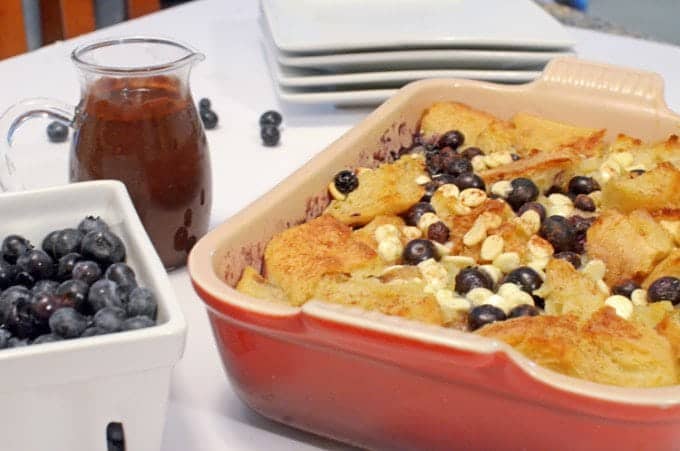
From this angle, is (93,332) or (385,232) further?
(385,232)

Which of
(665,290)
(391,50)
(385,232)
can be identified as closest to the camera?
(665,290)

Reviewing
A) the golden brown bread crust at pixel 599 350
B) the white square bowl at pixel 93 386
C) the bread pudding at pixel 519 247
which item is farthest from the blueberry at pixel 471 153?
the white square bowl at pixel 93 386

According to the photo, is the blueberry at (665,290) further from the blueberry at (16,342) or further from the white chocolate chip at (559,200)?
the blueberry at (16,342)

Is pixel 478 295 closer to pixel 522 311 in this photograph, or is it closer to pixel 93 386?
pixel 522 311

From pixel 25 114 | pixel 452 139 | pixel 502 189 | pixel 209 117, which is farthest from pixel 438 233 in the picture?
pixel 209 117

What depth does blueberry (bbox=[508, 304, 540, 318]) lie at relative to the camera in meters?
0.82

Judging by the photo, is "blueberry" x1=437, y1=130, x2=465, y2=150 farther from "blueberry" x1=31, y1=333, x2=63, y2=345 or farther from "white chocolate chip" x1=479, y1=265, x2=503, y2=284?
"blueberry" x1=31, y1=333, x2=63, y2=345

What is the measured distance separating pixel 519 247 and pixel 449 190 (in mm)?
133

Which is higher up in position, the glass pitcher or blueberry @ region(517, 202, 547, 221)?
→ the glass pitcher

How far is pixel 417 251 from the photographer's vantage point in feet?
3.05

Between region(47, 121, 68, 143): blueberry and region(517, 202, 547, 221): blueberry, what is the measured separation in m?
0.71

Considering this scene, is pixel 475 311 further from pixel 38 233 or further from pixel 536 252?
pixel 38 233

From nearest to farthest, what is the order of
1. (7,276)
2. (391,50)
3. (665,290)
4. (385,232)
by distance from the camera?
1. (7,276)
2. (665,290)
3. (385,232)
4. (391,50)

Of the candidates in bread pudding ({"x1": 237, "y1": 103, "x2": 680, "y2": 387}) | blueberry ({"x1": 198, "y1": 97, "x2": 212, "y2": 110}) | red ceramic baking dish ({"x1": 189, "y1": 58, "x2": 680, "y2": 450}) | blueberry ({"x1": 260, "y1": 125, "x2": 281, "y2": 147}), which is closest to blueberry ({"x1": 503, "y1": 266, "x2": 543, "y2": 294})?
bread pudding ({"x1": 237, "y1": 103, "x2": 680, "y2": 387})
